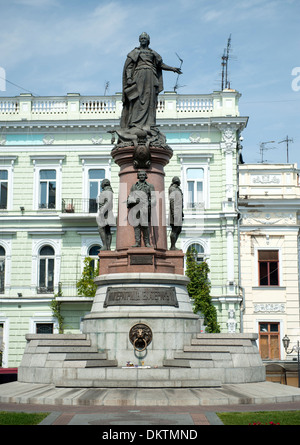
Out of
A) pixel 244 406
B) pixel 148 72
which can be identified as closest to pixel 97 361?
pixel 244 406

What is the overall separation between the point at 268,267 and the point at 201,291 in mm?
4969

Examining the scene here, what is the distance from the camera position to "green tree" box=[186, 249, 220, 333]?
3978 centimetres

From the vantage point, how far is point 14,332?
41469 mm

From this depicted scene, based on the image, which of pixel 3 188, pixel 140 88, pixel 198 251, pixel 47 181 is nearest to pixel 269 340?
pixel 198 251

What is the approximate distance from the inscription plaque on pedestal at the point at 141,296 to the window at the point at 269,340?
73.2ft

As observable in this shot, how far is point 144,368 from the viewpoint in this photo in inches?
669

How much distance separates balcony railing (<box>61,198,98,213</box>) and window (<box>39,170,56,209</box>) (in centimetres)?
98

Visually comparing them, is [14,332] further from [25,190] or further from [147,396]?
[147,396]

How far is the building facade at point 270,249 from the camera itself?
41500 mm

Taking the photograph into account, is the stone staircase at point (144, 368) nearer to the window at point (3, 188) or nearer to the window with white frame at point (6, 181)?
the window with white frame at point (6, 181)

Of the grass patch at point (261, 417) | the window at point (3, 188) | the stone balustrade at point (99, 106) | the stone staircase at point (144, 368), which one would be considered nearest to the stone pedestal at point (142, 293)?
the stone staircase at point (144, 368)

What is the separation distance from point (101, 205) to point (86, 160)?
2173 cm

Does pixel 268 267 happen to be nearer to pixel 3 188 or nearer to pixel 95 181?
pixel 95 181

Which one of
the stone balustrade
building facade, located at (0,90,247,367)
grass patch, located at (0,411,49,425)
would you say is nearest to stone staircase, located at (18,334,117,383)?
grass patch, located at (0,411,49,425)
